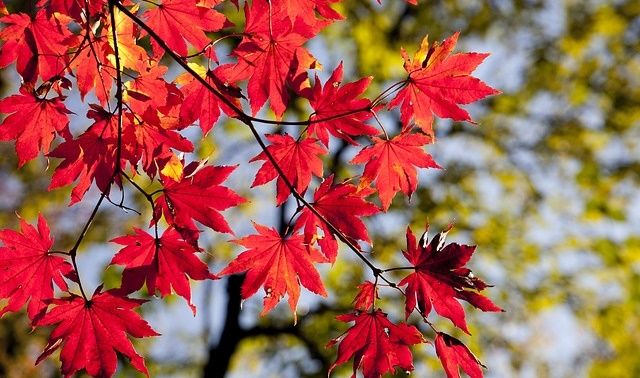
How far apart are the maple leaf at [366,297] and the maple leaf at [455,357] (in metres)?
0.20

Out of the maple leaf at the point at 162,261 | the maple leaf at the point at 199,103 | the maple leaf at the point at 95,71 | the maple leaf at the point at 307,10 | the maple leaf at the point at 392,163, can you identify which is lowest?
the maple leaf at the point at 162,261

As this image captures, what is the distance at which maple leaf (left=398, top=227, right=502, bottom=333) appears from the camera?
1.35 meters

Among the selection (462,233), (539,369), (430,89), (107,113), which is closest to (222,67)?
(107,113)

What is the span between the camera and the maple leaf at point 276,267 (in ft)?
5.16

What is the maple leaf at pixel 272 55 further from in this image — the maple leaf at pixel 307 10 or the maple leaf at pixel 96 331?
the maple leaf at pixel 96 331

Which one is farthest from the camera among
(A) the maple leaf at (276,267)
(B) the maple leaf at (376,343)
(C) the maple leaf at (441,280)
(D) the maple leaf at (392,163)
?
(D) the maple leaf at (392,163)

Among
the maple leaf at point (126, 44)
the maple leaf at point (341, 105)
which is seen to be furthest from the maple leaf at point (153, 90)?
the maple leaf at point (341, 105)

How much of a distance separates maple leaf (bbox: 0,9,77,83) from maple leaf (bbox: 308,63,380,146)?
2.36 ft

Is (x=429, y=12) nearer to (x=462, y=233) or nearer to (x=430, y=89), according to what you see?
(x=462, y=233)

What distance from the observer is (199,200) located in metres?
1.50

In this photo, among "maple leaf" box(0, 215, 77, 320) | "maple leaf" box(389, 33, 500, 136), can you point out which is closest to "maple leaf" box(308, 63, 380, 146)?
"maple leaf" box(389, 33, 500, 136)

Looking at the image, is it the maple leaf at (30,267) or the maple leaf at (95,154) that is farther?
the maple leaf at (95,154)

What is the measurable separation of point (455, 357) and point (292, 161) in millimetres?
706

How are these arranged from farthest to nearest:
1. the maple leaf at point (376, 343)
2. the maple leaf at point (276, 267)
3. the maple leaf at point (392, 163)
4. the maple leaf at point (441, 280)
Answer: the maple leaf at point (392, 163) → the maple leaf at point (276, 267) → the maple leaf at point (376, 343) → the maple leaf at point (441, 280)
